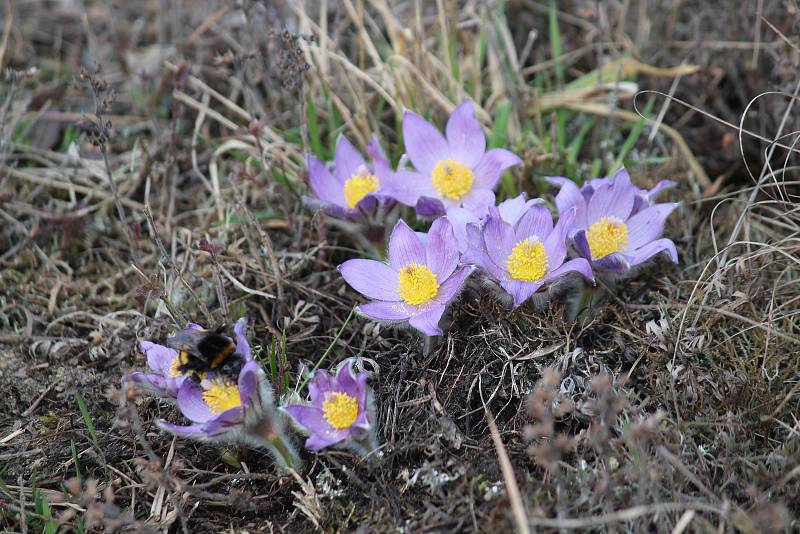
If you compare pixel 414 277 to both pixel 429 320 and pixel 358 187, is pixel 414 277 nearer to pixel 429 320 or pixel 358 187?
pixel 429 320

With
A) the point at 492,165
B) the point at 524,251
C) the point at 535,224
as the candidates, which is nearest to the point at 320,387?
the point at 524,251

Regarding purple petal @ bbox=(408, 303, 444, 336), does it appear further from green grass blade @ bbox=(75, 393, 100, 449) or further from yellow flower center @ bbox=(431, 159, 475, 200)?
green grass blade @ bbox=(75, 393, 100, 449)

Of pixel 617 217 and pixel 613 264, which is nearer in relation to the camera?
pixel 613 264

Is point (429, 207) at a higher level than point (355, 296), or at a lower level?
higher

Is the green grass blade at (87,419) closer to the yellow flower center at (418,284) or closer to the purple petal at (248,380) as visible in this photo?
the purple petal at (248,380)

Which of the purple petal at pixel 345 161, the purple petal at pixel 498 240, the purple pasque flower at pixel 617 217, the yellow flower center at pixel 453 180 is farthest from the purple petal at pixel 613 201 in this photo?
the purple petal at pixel 345 161

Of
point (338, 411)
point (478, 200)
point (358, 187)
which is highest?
point (358, 187)

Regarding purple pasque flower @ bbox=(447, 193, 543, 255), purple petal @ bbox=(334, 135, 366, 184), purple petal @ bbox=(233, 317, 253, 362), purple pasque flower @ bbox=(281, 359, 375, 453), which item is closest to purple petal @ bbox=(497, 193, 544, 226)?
purple pasque flower @ bbox=(447, 193, 543, 255)

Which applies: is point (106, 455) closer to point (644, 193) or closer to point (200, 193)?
point (200, 193)

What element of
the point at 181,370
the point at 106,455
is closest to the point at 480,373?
the point at 181,370
